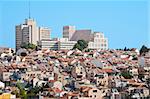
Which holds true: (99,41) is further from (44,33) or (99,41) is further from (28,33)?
(44,33)

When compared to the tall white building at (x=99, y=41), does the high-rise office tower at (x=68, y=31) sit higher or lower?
higher

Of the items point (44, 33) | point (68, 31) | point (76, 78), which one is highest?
point (68, 31)

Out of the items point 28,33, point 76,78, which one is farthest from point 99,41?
point 76,78

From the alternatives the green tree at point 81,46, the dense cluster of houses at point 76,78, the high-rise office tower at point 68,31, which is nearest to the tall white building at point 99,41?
the green tree at point 81,46

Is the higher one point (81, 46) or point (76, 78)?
point (81, 46)

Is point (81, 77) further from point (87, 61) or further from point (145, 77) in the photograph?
point (87, 61)

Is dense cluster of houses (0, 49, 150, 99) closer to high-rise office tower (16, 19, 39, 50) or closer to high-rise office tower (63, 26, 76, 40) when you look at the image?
high-rise office tower (16, 19, 39, 50)

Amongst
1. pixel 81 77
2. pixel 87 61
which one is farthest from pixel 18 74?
pixel 87 61

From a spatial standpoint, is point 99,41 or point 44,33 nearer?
point 99,41

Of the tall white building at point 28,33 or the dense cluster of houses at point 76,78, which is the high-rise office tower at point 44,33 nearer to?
the tall white building at point 28,33
